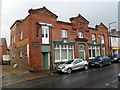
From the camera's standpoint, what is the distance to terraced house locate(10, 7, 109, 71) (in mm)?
13508

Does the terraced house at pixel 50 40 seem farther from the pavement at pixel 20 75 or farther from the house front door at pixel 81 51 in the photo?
the pavement at pixel 20 75

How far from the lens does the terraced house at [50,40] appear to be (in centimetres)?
1351

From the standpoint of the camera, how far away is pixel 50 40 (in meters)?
14.8

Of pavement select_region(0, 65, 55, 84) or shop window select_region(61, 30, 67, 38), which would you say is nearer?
pavement select_region(0, 65, 55, 84)

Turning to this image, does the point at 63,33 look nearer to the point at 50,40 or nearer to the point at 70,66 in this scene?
the point at 50,40

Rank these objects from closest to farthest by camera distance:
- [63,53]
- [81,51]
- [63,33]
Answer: [63,53]
[63,33]
[81,51]

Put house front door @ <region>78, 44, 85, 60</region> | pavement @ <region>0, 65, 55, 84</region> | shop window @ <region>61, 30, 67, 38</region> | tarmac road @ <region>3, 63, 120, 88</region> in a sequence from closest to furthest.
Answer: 1. tarmac road @ <region>3, 63, 120, 88</region>
2. pavement @ <region>0, 65, 55, 84</region>
3. shop window @ <region>61, 30, 67, 38</region>
4. house front door @ <region>78, 44, 85, 60</region>

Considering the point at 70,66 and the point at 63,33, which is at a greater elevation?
the point at 63,33

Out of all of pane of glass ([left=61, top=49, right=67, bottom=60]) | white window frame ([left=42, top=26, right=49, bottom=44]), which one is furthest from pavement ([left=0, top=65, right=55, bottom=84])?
white window frame ([left=42, top=26, right=49, bottom=44])

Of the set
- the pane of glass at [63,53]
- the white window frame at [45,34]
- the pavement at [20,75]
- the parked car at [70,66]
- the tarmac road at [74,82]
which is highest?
the white window frame at [45,34]

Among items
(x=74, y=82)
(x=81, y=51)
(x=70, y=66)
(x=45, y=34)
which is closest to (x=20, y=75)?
(x=70, y=66)

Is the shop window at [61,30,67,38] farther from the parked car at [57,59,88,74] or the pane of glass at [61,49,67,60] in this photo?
the parked car at [57,59,88,74]

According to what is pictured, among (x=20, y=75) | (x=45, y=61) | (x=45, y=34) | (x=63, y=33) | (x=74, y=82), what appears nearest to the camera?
(x=74, y=82)

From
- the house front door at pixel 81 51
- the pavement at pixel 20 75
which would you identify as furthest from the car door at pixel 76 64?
the house front door at pixel 81 51
